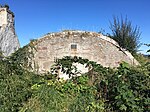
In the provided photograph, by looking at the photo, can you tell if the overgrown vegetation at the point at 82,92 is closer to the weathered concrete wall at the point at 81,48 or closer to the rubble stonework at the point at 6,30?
the weathered concrete wall at the point at 81,48

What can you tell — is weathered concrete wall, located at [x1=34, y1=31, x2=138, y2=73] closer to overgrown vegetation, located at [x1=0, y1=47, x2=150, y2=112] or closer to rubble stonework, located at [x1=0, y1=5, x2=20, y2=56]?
rubble stonework, located at [x1=0, y1=5, x2=20, y2=56]

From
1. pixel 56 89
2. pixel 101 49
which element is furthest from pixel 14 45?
pixel 56 89

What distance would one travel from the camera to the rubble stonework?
12.9 meters

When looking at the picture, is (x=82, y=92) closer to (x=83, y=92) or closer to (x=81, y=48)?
(x=83, y=92)

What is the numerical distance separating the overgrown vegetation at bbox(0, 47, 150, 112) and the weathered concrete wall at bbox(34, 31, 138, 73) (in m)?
6.20

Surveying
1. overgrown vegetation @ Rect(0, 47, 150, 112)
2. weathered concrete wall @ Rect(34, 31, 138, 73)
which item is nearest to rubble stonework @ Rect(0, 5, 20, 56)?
weathered concrete wall @ Rect(34, 31, 138, 73)

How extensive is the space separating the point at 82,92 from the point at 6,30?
8.33m

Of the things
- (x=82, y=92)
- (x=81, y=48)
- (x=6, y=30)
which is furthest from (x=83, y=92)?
(x=6, y=30)

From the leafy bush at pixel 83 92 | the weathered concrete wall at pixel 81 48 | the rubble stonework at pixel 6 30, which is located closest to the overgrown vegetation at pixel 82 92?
the leafy bush at pixel 83 92

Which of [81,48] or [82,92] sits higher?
[81,48]

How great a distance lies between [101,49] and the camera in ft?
41.6

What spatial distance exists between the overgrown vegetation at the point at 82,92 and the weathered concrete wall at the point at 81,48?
6.20 meters

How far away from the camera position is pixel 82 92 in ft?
19.7

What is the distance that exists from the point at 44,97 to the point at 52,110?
0.36 meters
